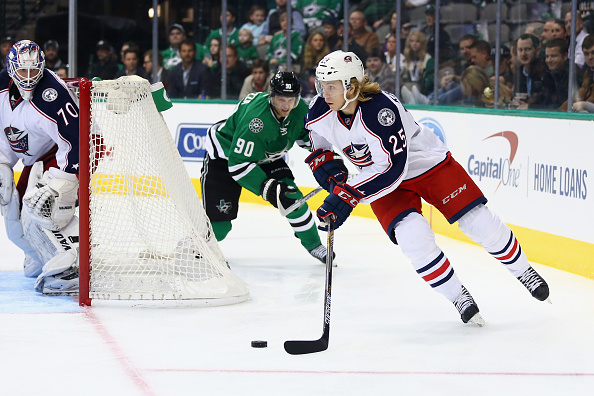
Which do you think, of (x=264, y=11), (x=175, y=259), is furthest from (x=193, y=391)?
(x=264, y=11)

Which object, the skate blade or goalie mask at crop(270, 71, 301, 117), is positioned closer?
the skate blade

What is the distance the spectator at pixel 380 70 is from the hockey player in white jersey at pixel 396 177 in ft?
11.2

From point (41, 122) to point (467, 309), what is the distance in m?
1.93

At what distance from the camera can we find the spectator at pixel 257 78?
23.6ft

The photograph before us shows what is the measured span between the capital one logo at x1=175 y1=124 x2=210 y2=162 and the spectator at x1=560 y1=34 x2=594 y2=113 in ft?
9.93

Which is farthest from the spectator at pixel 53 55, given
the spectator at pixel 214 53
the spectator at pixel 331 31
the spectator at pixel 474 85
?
the spectator at pixel 474 85

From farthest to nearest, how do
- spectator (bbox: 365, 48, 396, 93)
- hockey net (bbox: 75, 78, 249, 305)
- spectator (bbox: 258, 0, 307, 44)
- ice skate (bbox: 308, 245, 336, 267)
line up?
1. spectator (bbox: 258, 0, 307, 44)
2. spectator (bbox: 365, 48, 396, 93)
3. ice skate (bbox: 308, 245, 336, 267)
4. hockey net (bbox: 75, 78, 249, 305)

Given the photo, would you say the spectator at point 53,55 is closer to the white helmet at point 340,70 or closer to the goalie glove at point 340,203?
the white helmet at point 340,70

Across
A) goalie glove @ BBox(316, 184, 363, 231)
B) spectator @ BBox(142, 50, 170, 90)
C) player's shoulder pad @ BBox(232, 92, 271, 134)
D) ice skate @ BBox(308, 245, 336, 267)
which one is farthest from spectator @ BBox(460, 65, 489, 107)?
goalie glove @ BBox(316, 184, 363, 231)

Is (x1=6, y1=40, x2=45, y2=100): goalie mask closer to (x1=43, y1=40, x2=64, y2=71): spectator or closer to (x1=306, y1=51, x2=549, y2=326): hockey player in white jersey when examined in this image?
(x1=306, y1=51, x2=549, y2=326): hockey player in white jersey

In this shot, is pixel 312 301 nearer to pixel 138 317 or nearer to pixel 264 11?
pixel 138 317

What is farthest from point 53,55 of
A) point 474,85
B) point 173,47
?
point 474,85

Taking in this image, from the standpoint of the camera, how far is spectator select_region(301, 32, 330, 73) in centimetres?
696

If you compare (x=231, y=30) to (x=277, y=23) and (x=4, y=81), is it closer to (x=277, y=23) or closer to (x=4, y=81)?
(x=277, y=23)
